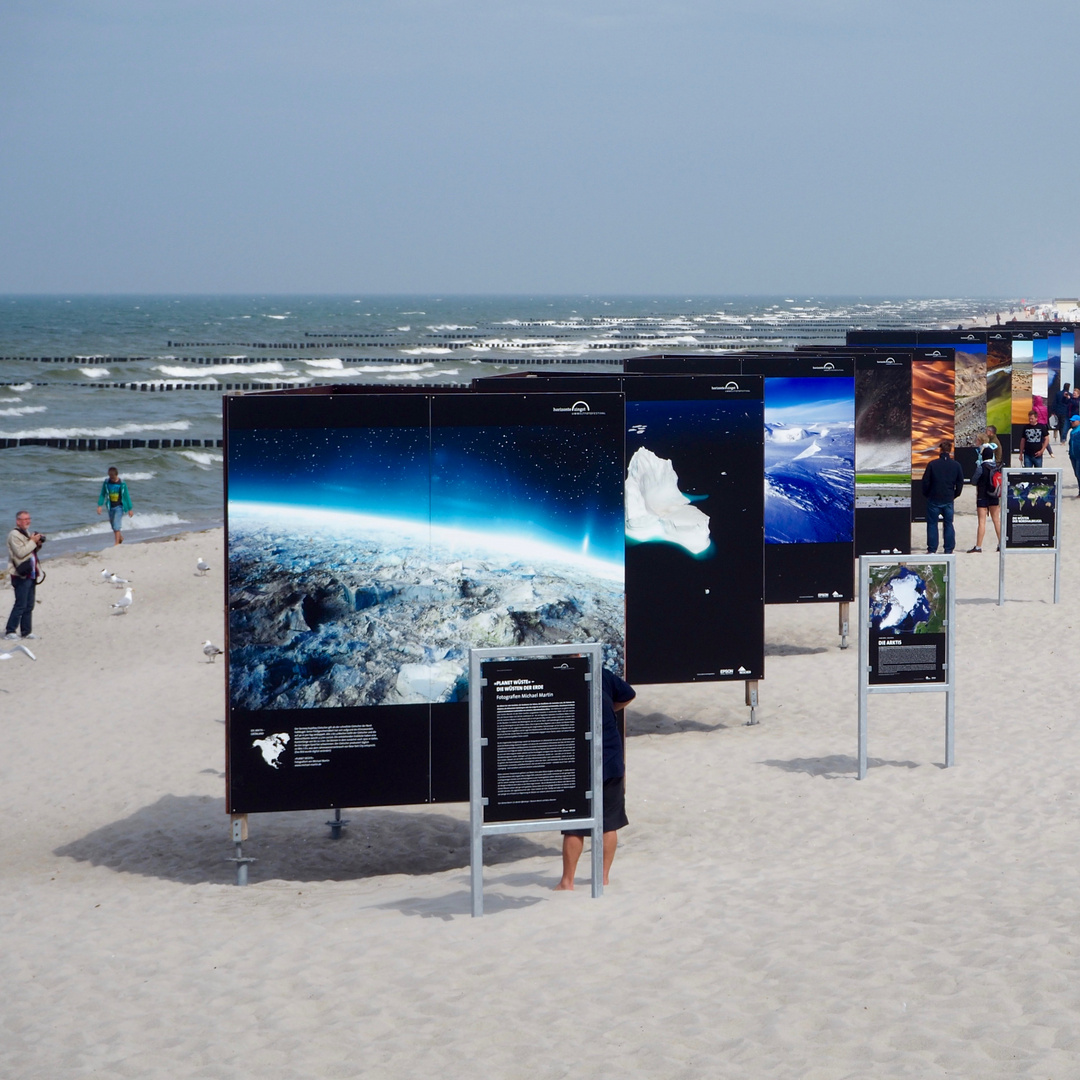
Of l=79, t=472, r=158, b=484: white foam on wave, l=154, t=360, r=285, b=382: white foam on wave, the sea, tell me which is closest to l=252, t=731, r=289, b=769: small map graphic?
the sea

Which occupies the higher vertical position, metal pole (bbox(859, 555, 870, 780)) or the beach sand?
metal pole (bbox(859, 555, 870, 780))

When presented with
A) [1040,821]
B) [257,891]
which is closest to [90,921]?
[257,891]

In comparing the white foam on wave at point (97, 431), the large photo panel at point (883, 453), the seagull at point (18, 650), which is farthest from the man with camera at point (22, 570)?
the white foam on wave at point (97, 431)

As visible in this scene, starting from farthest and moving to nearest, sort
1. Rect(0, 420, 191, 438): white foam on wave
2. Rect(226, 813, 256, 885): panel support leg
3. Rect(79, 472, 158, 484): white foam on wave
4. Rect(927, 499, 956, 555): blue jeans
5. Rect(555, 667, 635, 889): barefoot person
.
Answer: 1. Rect(0, 420, 191, 438): white foam on wave
2. Rect(79, 472, 158, 484): white foam on wave
3. Rect(927, 499, 956, 555): blue jeans
4. Rect(226, 813, 256, 885): panel support leg
5. Rect(555, 667, 635, 889): barefoot person

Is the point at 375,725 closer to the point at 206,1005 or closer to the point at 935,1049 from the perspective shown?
the point at 206,1005

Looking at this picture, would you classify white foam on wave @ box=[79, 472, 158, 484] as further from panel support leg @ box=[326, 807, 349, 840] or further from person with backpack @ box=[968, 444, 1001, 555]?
panel support leg @ box=[326, 807, 349, 840]

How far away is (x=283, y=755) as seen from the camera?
27.0 feet

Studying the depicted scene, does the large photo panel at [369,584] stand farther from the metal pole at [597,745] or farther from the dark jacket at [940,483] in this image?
the dark jacket at [940,483]

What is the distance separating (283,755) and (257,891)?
3.12 feet

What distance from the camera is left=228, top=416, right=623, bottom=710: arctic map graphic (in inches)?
320

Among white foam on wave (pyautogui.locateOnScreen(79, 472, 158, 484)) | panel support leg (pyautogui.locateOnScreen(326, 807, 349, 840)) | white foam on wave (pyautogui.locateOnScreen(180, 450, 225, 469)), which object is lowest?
panel support leg (pyautogui.locateOnScreen(326, 807, 349, 840))

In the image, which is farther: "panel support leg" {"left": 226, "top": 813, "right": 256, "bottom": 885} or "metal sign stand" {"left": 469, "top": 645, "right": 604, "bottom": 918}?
"panel support leg" {"left": 226, "top": 813, "right": 256, "bottom": 885}

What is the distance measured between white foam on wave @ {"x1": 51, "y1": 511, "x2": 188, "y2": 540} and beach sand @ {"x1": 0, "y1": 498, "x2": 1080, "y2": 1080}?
54.1ft

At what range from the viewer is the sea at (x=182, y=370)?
34812mm
